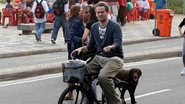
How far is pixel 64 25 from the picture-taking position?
20.7m

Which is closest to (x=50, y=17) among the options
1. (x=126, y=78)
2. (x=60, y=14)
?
(x=60, y=14)

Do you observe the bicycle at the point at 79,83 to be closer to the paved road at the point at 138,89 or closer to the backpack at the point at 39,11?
the paved road at the point at 138,89

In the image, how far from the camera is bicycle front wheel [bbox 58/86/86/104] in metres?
7.56

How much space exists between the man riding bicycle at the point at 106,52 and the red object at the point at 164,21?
661 inches

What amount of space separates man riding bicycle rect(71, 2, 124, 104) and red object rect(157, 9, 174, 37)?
1678 cm

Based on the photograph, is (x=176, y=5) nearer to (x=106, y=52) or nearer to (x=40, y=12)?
(x=40, y=12)

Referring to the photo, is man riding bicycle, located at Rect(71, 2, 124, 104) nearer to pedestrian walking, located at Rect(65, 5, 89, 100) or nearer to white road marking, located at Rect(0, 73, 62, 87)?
pedestrian walking, located at Rect(65, 5, 89, 100)

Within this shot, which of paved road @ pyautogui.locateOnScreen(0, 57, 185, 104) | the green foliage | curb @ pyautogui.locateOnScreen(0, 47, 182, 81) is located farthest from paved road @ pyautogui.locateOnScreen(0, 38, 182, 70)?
the green foliage

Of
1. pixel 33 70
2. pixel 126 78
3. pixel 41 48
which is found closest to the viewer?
pixel 126 78

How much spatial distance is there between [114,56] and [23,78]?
5160 millimetres

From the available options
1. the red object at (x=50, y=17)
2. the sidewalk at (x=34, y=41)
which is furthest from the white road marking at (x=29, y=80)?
the red object at (x=50, y=17)

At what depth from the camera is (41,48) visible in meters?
19.0

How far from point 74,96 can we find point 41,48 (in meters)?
11.4

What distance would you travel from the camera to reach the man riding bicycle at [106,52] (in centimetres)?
774
